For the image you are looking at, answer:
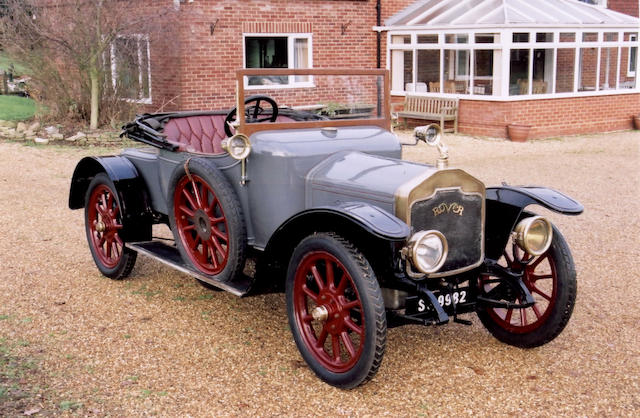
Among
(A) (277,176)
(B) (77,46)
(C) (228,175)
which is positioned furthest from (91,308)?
(B) (77,46)

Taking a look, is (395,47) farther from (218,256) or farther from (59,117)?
(218,256)

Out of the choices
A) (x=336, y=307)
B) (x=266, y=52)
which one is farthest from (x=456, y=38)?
(x=336, y=307)

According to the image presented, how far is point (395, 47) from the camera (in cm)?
1677

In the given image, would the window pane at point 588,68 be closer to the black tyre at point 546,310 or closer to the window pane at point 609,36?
the window pane at point 609,36

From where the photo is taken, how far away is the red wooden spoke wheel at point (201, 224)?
181 inches

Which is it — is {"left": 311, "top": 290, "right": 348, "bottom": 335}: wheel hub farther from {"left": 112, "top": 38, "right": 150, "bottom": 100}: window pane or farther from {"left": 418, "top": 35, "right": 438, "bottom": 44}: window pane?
{"left": 418, "top": 35, "right": 438, "bottom": 44}: window pane

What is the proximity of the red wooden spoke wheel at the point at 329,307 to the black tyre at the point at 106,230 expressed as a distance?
197cm

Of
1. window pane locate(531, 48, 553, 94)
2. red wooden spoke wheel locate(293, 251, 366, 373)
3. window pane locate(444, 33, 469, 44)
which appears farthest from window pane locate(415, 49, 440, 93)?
red wooden spoke wheel locate(293, 251, 366, 373)

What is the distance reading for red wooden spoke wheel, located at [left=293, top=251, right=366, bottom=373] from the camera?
12.2ft

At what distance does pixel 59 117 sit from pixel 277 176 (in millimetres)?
11202

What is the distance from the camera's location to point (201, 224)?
4.73 metres

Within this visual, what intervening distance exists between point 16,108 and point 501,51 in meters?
11.6

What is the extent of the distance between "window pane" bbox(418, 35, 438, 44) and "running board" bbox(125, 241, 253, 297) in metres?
12.6

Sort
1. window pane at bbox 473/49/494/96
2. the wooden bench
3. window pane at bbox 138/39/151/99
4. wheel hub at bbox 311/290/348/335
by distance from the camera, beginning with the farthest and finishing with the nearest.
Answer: the wooden bench
window pane at bbox 473/49/494/96
window pane at bbox 138/39/151/99
wheel hub at bbox 311/290/348/335
